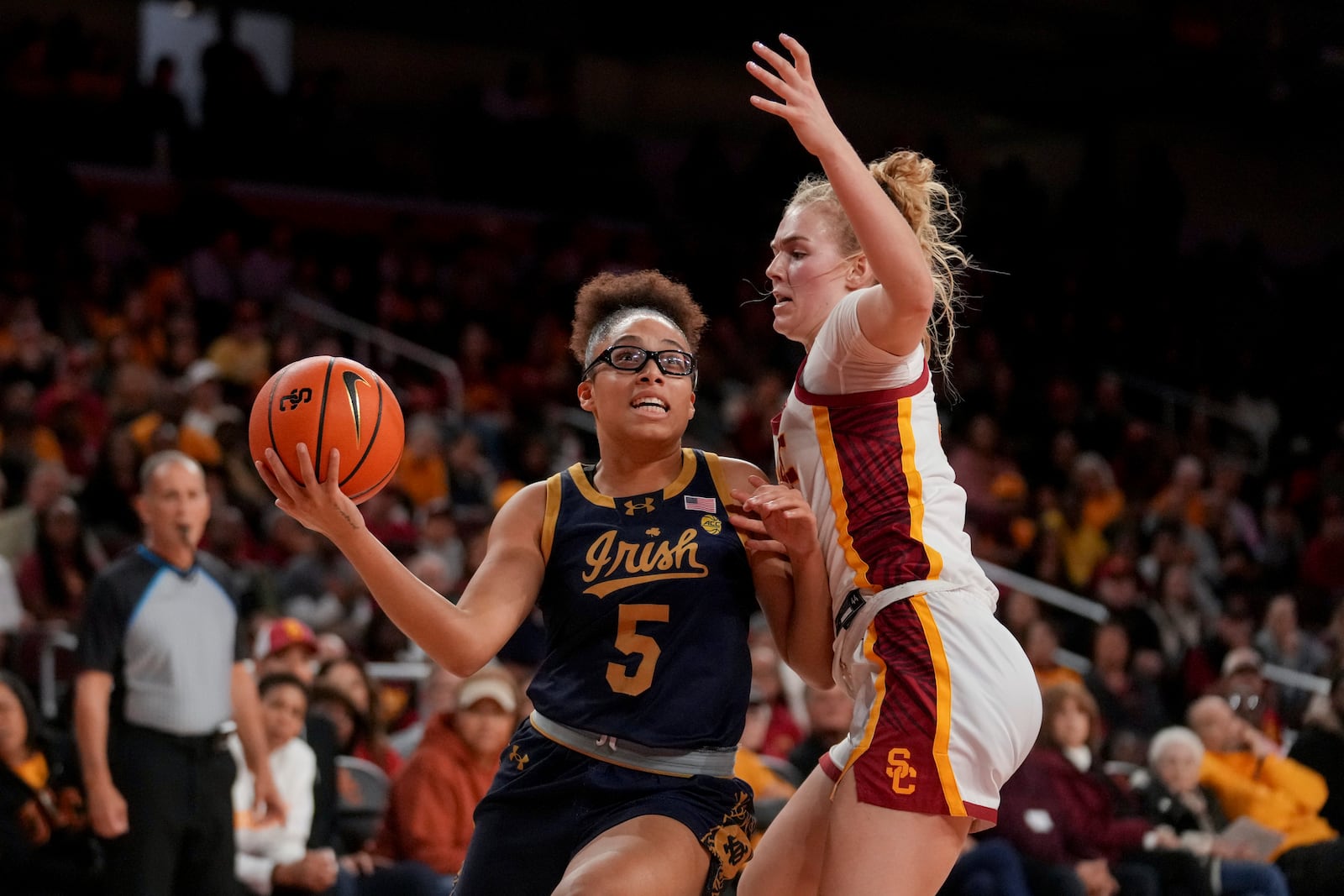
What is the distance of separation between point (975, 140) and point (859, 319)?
1784 centimetres

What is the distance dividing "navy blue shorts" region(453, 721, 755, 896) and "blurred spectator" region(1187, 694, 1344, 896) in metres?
4.80

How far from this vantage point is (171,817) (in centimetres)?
564

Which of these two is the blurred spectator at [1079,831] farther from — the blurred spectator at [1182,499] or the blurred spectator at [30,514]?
the blurred spectator at [1182,499]

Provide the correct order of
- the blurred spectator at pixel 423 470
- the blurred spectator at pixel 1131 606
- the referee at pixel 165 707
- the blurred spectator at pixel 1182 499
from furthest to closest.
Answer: the blurred spectator at pixel 1182 499 → the blurred spectator at pixel 423 470 → the blurred spectator at pixel 1131 606 → the referee at pixel 165 707

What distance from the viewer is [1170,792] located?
7625 mm

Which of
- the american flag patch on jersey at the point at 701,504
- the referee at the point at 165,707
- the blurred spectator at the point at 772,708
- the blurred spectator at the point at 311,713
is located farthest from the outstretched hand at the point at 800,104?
the blurred spectator at the point at 772,708

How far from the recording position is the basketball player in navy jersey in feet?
11.0

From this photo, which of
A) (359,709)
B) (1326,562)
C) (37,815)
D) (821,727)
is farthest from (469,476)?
(1326,562)

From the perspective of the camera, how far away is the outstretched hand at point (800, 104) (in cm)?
295

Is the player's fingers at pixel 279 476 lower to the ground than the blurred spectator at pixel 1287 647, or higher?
higher

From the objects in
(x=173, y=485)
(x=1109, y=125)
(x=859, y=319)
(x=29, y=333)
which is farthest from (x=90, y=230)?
(x=1109, y=125)

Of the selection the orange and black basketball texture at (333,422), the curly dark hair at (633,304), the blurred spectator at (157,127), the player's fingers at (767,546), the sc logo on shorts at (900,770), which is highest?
the blurred spectator at (157,127)

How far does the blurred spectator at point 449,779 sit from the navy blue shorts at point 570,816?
2.63 meters

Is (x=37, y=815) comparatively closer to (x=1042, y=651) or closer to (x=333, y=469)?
(x=333, y=469)
